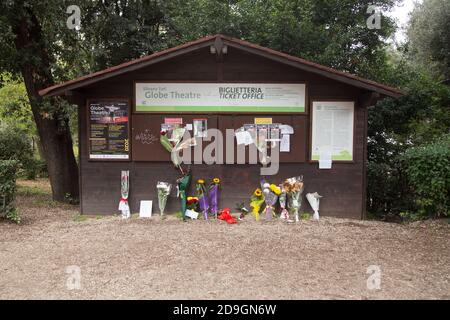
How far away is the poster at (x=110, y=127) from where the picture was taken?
841 centimetres

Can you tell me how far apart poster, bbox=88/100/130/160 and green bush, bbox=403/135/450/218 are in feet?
18.0

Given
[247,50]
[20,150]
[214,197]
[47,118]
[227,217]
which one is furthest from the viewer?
[20,150]

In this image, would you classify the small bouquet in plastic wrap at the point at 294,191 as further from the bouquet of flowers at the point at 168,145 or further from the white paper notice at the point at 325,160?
the bouquet of flowers at the point at 168,145

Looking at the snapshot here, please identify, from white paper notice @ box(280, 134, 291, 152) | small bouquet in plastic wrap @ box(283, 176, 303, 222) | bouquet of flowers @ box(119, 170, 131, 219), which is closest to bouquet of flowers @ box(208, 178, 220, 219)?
small bouquet in plastic wrap @ box(283, 176, 303, 222)

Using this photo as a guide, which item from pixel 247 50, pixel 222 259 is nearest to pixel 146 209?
pixel 222 259

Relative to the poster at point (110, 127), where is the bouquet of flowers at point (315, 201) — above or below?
below

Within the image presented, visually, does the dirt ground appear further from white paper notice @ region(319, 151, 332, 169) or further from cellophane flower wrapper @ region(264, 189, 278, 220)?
white paper notice @ region(319, 151, 332, 169)

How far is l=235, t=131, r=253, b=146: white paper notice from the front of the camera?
8367 mm

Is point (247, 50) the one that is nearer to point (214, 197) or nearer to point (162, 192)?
point (214, 197)

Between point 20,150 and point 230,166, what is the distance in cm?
1260

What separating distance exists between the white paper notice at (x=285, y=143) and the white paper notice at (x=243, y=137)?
0.60 metres

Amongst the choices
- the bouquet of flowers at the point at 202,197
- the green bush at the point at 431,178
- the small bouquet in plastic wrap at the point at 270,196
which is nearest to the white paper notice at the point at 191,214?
the bouquet of flowers at the point at 202,197

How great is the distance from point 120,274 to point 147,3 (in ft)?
35.9

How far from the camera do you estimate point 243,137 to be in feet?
27.5
